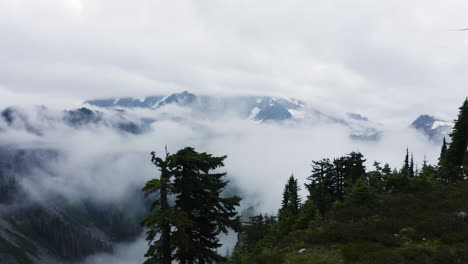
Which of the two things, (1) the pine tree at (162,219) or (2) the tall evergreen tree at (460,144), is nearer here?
(1) the pine tree at (162,219)

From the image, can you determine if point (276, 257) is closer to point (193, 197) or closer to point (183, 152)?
point (193, 197)

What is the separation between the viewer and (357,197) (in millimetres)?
25719

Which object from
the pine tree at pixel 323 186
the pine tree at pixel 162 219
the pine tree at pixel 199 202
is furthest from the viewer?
the pine tree at pixel 323 186

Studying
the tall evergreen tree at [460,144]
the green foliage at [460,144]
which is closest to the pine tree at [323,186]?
the green foliage at [460,144]

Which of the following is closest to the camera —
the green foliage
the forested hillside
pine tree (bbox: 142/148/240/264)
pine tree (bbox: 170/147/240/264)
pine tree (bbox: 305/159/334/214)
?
the forested hillside

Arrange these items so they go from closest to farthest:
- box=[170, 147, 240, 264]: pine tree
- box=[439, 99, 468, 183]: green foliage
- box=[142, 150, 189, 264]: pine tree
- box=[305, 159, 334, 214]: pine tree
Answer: box=[142, 150, 189, 264]: pine tree → box=[170, 147, 240, 264]: pine tree → box=[305, 159, 334, 214]: pine tree → box=[439, 99, 468, 183]: green foliage

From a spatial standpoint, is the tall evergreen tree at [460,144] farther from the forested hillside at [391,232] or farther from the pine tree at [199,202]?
the pine tree at [199,202]

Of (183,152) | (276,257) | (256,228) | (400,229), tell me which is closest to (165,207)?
(183,152)

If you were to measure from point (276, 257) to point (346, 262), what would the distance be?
3878 millimetres

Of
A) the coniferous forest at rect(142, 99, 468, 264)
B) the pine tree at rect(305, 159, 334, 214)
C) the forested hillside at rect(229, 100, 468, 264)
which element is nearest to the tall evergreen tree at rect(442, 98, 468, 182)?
the pine tree at rect(305, 159, 334, 214)

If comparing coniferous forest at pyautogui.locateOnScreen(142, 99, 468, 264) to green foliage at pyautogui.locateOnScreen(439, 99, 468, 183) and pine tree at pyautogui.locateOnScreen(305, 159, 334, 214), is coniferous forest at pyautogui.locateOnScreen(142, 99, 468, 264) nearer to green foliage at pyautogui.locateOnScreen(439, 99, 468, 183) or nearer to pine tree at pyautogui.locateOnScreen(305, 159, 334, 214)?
pine tree at pyautogui.locateOnScreen(305, 159, 334, 214)

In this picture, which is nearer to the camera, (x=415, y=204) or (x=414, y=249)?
(x=414, y=249)

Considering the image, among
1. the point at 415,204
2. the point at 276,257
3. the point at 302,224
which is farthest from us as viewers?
the point at 302,224

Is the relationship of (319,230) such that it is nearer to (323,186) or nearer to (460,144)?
(323,186)
